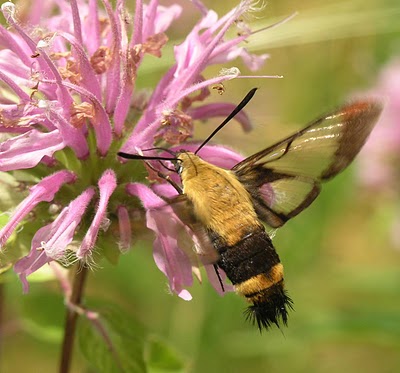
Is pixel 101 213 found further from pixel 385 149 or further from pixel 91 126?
pixel 385 149

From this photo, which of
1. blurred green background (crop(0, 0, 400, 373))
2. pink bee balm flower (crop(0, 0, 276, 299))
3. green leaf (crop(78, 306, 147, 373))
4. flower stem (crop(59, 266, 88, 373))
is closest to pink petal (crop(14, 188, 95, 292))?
pink bee balm flower (crop(0, 0, 276, 299))

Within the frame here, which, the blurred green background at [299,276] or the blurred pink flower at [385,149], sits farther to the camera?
the blurred pink flower at [385,149]

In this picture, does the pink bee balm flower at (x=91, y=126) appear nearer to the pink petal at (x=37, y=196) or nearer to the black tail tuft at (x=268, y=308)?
the pink petal at (x=37, y=196)

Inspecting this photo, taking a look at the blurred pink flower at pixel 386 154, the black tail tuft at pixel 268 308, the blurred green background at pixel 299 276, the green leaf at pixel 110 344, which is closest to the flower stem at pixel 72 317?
the green leaf at pixel 110 344

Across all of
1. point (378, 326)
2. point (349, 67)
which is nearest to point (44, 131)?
point (378, 326)

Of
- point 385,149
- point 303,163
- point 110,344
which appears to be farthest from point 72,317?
point 385,149

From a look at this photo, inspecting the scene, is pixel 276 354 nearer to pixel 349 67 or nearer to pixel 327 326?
pixel 327 326

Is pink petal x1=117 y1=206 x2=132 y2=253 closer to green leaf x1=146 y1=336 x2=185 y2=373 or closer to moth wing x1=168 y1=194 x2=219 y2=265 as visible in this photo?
moth wing x1=168 y1=194 x2=219 y2=265

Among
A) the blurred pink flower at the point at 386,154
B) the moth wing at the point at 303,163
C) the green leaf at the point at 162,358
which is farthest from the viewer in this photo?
the blurred pink flower at the point at 386,154
